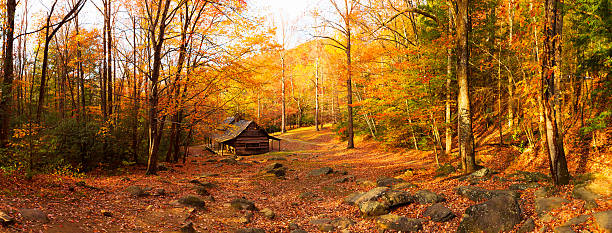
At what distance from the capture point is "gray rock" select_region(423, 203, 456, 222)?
269 inches

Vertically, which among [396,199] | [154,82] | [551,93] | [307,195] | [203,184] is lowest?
[307,195]

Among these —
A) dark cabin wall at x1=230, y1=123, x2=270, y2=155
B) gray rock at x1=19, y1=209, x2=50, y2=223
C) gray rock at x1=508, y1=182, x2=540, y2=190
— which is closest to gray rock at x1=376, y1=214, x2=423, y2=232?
gray rock at x1=508, y1=182, x2=540, y2=190

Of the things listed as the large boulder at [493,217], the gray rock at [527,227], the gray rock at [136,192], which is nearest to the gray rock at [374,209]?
the large boulder at [493,217]

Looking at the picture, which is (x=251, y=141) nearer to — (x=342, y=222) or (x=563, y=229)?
(x=342, y=222)

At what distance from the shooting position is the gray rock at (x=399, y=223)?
6812mm

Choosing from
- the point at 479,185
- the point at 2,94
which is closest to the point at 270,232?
the point at 479,185

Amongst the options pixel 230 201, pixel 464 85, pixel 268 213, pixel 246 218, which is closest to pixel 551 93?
pixel 464 85

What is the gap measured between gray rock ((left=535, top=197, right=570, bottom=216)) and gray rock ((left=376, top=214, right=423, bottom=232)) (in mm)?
2312

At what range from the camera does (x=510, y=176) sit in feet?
29.2

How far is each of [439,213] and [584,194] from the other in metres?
2.72

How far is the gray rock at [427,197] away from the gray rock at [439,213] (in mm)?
429

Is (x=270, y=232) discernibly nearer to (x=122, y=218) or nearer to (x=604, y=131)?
(x=122, y=218)

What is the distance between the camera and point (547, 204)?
6047 millimetres

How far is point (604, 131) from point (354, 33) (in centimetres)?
1776
